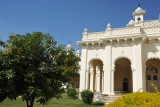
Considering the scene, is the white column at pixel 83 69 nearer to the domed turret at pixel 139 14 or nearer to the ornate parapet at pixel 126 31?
the ornate parapet at pixel 126 31

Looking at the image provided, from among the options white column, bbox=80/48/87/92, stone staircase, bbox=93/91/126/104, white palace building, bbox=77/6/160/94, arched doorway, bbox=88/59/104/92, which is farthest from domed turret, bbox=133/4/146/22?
stone staircase, bbox=93/91/126/104

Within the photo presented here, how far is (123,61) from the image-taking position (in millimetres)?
18047

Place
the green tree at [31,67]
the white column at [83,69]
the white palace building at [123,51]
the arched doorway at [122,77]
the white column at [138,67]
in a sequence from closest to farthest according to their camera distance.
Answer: the green tree at [31,67]
the white column at [138,67]
the white palace building at [123,51]
the white column at [83,69]
the arched doorway at [122,77]

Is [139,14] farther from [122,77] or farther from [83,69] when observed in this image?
[83,69]

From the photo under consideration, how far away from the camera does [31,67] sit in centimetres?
582

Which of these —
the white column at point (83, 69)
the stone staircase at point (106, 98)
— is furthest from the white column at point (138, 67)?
the white column at point (83, 69)

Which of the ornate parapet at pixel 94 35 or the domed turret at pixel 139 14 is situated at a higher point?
the domed turret at pixel 139 14

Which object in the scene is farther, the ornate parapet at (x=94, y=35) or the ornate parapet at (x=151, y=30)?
the ornate parapet at (x=94, y=35)

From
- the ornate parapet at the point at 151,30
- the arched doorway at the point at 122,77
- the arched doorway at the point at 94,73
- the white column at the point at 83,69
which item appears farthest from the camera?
the arched doorway at the point at 122,77

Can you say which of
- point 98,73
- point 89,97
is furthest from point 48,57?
point 98,73

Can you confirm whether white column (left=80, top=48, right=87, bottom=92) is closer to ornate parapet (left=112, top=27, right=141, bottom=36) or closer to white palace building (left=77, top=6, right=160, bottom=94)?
white palace building (left=77, top=6, right=160, bottom=94)

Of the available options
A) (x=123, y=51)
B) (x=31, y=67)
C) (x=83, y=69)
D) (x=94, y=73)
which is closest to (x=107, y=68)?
(x=123, y=51)

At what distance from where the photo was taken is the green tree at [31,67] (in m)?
5.29

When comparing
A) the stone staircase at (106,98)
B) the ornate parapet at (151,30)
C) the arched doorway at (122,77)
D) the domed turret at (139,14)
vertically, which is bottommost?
the stone staircase at (106,98)
